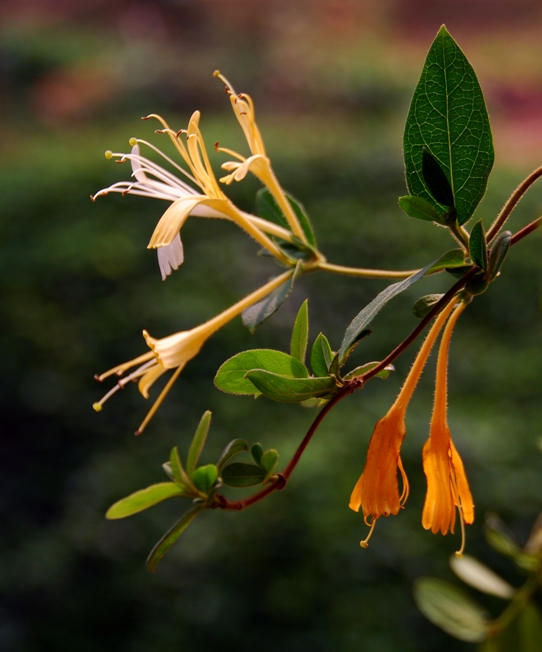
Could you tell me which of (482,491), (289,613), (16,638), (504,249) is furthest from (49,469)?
(504,249)

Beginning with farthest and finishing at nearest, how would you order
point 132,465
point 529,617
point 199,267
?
point 199,267 < point 132,465 < point 529,617

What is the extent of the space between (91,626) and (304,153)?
78.7 inches

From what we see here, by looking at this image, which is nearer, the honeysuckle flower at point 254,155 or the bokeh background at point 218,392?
the honeysuckle flower at point 254,155

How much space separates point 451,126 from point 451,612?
1.56ft

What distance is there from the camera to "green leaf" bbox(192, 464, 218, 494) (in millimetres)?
379

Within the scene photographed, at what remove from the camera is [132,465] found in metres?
1.99

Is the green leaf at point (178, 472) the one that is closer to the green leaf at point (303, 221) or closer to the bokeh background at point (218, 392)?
the green leaf at point (303, 221)

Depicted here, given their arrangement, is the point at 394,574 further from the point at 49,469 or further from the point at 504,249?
the point at 504,249

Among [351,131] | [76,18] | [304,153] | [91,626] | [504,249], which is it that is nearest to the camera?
[504,249]

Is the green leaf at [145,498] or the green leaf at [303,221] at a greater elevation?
the green leaf at [303,221]

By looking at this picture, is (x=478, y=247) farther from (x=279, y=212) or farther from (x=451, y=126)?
(x=279, y=212)

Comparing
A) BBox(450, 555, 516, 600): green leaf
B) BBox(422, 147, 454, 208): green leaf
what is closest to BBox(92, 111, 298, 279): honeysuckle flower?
BBox(422, 147, 454, 208): green leaf

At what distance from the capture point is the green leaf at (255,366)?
1.12 feet

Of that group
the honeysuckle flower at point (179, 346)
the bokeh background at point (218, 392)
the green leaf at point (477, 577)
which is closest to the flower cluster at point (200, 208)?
the honeysuckle flower at point (179, 346)
